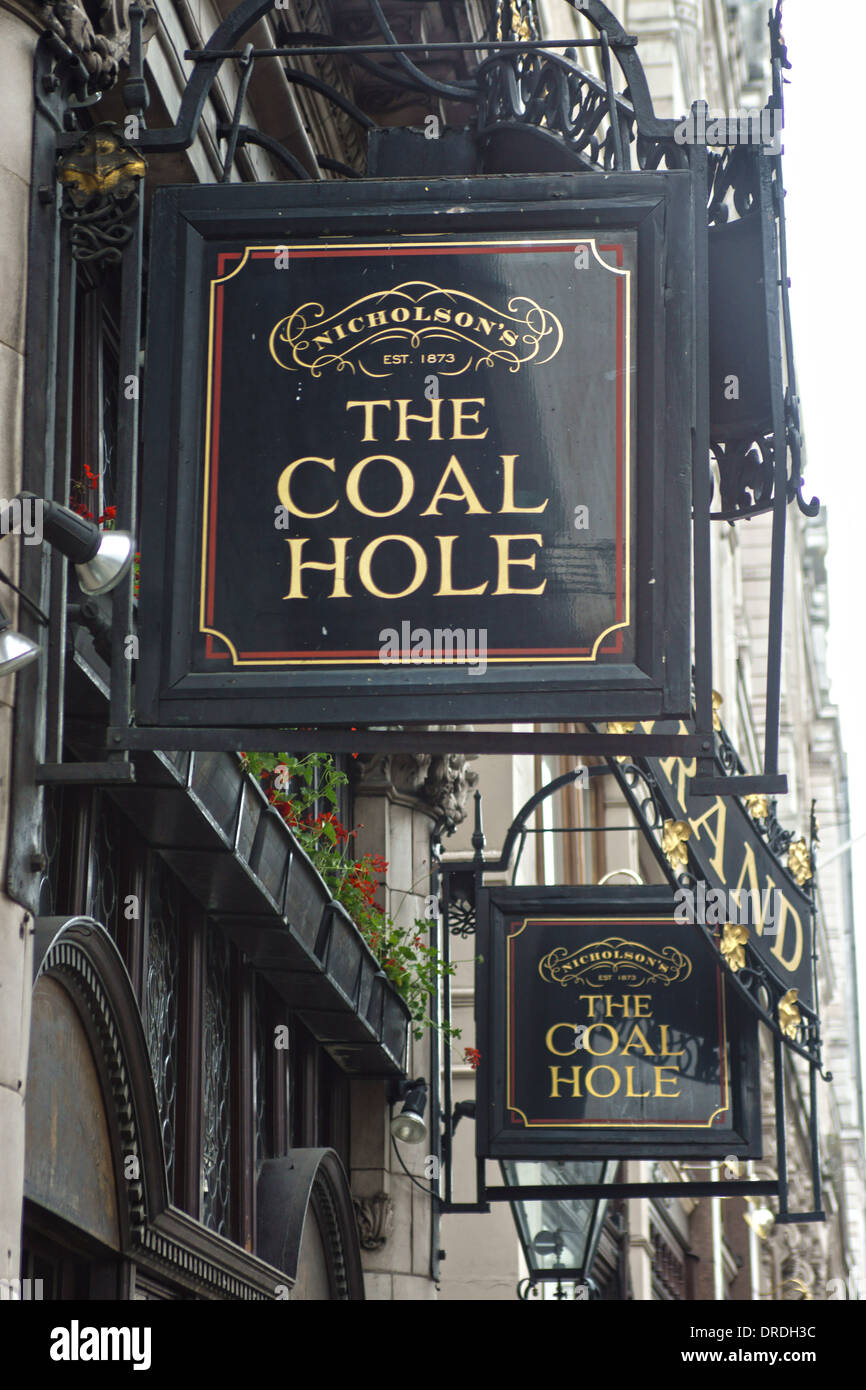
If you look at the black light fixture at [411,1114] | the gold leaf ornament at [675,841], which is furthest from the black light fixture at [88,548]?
the black light fixture at [411,1114]

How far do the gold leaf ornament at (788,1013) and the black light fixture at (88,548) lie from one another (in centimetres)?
684

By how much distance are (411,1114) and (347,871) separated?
1.86 metres

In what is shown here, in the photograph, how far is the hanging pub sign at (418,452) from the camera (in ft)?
19.7

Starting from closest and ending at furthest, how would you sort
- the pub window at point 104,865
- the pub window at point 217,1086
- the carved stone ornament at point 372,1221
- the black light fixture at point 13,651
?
the black light fixture at point 13,651, the pub window at point 104,865, the pub window at point 217,1086, the carved stone ornament at point 372,1221

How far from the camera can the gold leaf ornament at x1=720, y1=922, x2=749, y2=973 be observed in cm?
1116

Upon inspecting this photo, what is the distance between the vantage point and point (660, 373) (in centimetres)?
624

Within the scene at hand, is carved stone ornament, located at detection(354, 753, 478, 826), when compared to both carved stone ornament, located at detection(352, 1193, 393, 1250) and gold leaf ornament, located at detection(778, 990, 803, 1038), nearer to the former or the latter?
carved stone ornament, located at detection(352, 1193, 393, 1250)

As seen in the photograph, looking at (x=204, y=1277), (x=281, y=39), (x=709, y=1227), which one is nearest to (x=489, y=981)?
(x=204, y=1277)

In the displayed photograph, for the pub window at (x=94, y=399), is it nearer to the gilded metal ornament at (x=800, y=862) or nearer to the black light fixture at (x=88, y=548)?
the black light fixture at (x=88, y=548)

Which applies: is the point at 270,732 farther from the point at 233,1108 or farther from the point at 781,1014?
the point at 781,1014

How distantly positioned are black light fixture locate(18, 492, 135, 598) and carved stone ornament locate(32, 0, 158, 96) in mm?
1781

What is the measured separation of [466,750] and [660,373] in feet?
4.36

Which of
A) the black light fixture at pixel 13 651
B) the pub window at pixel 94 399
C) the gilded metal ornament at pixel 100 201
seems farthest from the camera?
the pub window at pixel 94 399

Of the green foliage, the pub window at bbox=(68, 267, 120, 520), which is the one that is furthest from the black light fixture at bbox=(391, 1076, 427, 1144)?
the pub window at bbox=(68, 267, 120, 520)
